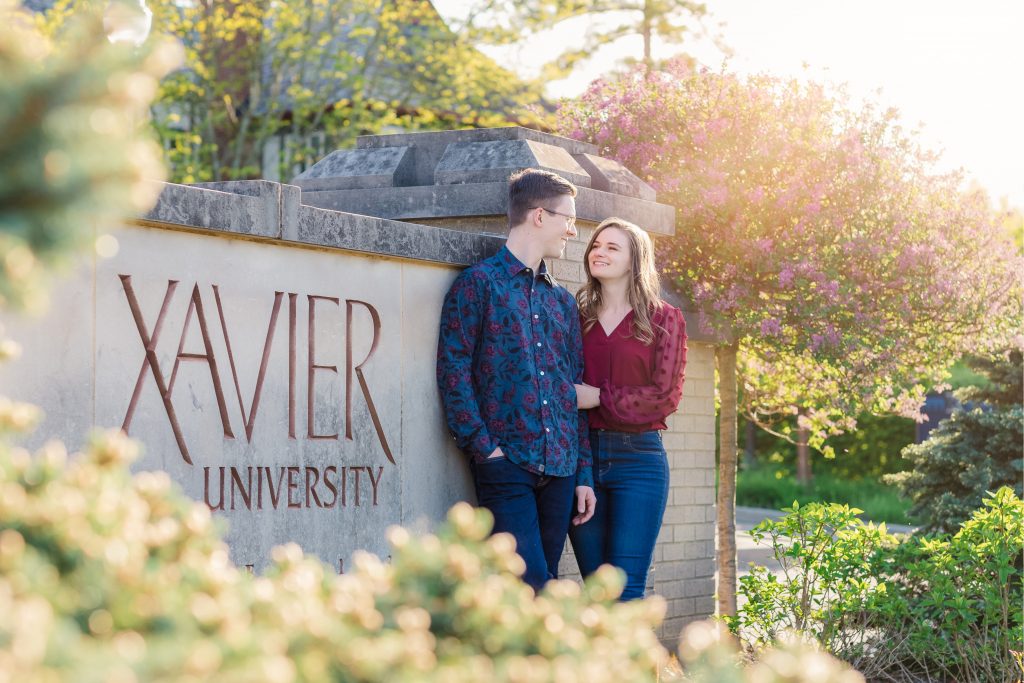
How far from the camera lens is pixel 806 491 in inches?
749

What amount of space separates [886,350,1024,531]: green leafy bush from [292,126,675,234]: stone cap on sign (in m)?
3.66

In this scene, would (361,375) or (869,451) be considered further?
(869,451)

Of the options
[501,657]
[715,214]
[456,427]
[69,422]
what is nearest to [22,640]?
[501,657]

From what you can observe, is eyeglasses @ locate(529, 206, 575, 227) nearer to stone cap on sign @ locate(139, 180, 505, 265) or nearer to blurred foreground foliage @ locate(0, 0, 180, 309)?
stone cap on sign @ locate(139, 180, 505, 265)

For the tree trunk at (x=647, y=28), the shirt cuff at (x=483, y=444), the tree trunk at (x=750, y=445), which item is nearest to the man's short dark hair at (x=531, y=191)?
the shirt cuff at (x=483, y=444)

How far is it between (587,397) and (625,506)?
438mm

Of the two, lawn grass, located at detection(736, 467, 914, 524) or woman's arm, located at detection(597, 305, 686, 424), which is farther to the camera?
lawn grass, located at detection(736, 467, 914, 524)

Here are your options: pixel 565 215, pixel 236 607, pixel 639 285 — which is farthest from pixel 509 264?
pixel 236 607

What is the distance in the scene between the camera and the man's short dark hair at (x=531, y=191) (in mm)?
4559

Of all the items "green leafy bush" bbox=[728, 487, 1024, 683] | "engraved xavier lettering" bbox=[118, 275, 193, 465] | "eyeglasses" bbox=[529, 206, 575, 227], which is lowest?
"green leafy bush" bbox=[728, 487, 1024, 683]

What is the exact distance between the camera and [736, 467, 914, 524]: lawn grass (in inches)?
692

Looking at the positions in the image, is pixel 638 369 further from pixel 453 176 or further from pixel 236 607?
pixel 236 607

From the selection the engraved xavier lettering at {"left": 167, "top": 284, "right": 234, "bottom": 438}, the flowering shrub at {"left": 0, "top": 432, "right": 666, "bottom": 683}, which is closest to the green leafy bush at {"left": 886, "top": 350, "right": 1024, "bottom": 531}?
the engraved xavier lettering at {"left": 167, "top": 284, "right": 234, "bottom": 438}

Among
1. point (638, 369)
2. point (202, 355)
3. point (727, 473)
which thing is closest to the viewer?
point (202, 355)
